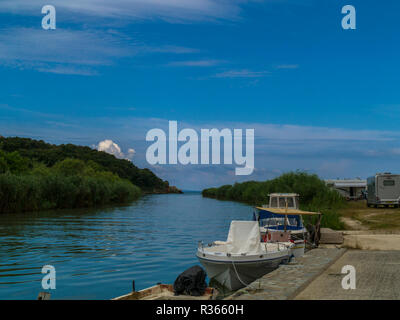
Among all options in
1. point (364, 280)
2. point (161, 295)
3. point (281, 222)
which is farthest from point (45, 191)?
point (364, 280)

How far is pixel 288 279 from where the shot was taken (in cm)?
1329

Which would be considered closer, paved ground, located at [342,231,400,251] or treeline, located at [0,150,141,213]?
paved ground, located at [342,231,400,251]

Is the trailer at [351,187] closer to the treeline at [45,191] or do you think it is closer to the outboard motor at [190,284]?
the treeline at [45,191]

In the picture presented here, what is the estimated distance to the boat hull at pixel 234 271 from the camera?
1576cm

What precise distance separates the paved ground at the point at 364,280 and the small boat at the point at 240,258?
238 centimetres

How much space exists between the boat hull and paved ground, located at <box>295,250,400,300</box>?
8.40 ft

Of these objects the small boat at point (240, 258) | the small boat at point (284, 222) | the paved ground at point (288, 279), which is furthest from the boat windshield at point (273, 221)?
the small boat at point (240, 258)

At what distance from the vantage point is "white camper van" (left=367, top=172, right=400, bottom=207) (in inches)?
1837

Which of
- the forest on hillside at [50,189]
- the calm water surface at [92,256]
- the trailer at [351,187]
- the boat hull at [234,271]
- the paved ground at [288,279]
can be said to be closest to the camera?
the paved ground at [288,279]

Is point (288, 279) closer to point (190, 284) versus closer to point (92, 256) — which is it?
point (190, 284)

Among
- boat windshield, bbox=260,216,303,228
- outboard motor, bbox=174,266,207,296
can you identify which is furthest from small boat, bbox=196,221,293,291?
boat windshield, bbox=260,216,303,228

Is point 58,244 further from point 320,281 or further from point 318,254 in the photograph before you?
point 320,281

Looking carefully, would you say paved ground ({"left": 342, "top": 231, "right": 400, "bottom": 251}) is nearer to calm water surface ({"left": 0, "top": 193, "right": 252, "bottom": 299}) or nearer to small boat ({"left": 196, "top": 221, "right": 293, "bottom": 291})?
small boat ({"left": 196, "top": 221, "right": 293, "bottom": 291})
